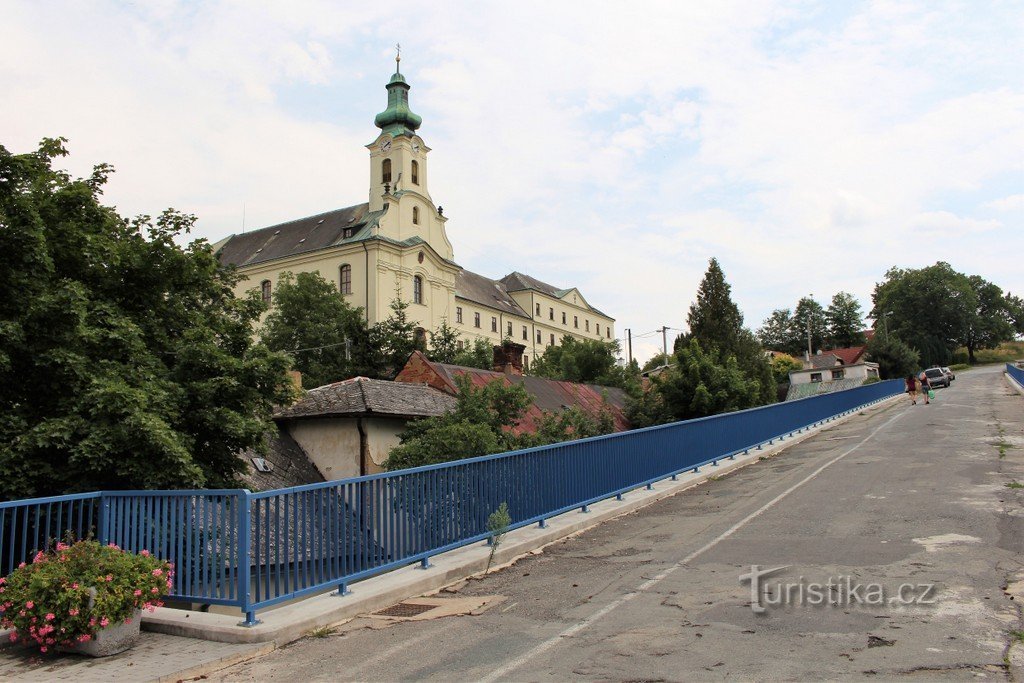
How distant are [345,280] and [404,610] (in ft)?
204

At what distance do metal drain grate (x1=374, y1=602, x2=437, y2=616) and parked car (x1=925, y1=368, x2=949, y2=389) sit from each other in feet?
200

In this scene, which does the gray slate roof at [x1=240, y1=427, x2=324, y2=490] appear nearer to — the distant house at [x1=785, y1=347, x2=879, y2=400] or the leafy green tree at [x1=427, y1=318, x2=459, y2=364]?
the leafy green tree at [x1=427, y1=318, x2=459, y2=364]

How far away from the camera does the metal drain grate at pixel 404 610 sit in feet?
27.5

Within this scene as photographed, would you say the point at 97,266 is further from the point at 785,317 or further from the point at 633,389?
the point at 785,317

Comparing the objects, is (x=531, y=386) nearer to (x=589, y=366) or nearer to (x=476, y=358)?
(x=589, y=366)

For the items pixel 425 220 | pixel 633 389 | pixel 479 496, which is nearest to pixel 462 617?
pixel 479 496

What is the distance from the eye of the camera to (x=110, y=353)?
11.3m

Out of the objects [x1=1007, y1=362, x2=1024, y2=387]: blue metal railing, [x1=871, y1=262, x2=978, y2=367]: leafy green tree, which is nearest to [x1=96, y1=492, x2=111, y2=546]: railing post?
[x1=1007, y1=362, x2=1024, y2=387]: blue metal railing

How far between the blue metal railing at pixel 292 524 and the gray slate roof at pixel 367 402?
11.9 meters

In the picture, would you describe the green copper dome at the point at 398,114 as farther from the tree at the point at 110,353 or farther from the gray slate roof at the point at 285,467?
the tree at the point at 110,353

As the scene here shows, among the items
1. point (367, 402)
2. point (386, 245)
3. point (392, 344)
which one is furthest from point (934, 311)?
point (367, 402)

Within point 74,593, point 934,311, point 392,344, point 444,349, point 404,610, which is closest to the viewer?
point 74,593

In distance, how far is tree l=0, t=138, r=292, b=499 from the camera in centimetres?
1011

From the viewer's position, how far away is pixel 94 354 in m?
11.2
